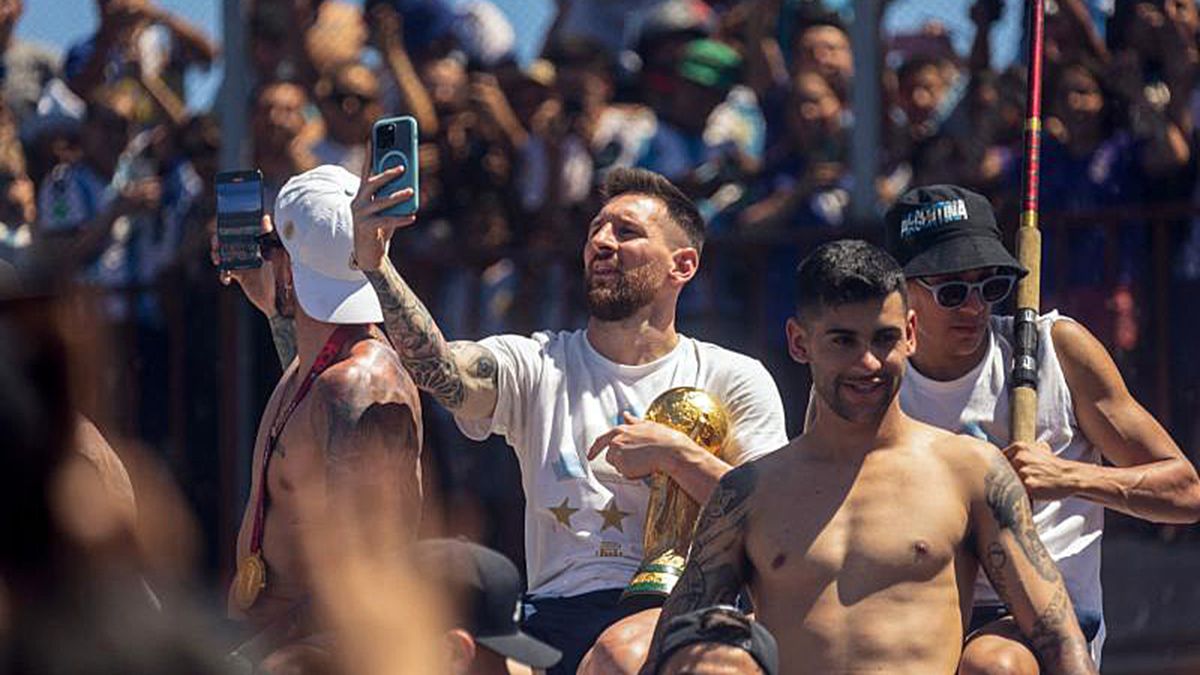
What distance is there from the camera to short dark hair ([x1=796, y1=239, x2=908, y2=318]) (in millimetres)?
4262

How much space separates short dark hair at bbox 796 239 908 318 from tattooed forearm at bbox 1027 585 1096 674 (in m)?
0.67

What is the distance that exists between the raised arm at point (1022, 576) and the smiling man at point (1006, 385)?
0.59m

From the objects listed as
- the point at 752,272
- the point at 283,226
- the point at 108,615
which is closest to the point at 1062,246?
the point at 752,272

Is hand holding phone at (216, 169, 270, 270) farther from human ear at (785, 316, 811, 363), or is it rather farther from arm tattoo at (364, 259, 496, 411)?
human ear at (785, 316, 811, 363)

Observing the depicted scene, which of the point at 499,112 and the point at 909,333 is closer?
the point at 909,333

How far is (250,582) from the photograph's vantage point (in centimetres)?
483

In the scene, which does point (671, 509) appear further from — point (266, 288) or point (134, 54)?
point (134, 54)

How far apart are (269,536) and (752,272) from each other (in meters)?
3.09

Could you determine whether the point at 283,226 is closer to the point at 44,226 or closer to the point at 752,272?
the point at 752,272

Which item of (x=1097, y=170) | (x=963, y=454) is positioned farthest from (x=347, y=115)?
(x=963, y=454)

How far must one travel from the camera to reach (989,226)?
500 cm

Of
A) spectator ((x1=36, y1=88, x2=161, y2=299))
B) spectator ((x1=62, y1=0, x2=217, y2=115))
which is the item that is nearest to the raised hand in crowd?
spectator ((x1=36, y1=88, x2=161, y2=299))

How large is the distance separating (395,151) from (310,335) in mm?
490

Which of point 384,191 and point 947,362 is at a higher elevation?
point 384,191
